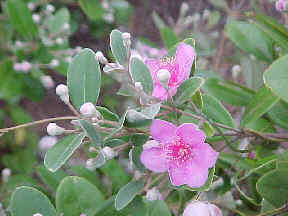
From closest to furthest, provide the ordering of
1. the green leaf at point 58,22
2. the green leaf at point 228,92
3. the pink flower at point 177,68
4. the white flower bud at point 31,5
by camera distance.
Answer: the pink flower at point 177,68
the green leaf at point 228,92
the green leaf at point 58,22
the white flower bud at point 31,5

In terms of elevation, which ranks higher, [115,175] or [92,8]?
[92,8]

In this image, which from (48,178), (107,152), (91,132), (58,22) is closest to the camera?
(91,132)

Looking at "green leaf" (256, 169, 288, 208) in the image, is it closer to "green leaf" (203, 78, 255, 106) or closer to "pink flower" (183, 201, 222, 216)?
"pink flower" (183, 201, 222, 216)

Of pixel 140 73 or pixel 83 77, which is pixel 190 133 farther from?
pixel 83 77

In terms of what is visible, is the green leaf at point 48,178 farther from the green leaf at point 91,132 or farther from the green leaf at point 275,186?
the green leaf at point 275,186

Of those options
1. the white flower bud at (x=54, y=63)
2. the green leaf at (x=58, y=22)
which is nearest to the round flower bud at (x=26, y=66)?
the white flower bud at (x=54, y=63)

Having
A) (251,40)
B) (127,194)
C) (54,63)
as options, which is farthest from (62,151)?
(54,63)
